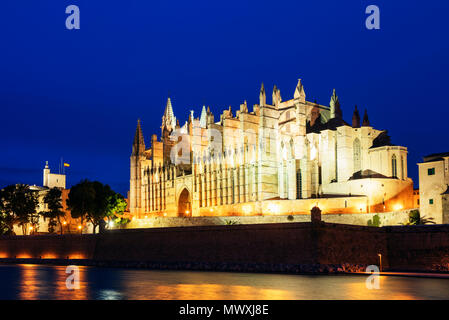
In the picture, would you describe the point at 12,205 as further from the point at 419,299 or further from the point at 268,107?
the point at 419,299

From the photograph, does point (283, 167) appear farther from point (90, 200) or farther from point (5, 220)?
point (5, 220)

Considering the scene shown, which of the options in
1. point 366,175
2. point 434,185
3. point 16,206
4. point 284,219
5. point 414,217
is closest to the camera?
point 434,185

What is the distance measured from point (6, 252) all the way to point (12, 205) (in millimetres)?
8511

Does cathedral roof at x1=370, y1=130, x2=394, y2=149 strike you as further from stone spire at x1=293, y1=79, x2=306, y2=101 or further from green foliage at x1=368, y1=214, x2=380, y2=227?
green foliage at x1=368, y1=214, x2=380, y2=227

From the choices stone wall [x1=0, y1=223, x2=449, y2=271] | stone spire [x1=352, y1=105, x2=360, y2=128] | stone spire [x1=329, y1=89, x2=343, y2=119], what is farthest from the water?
stone spire [x1=329, y1=89, x2=343, y2=119]

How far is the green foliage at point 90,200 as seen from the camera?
212 feet

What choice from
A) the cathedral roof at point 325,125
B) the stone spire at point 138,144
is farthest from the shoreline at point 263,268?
the stone spire at point 138,144

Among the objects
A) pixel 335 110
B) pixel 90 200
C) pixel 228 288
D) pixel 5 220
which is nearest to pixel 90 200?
pixel 90 200

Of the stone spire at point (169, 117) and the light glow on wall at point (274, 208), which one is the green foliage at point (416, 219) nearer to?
the light glow on wall at point (274, 208)

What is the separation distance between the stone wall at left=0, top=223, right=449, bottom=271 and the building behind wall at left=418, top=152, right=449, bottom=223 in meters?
5.70

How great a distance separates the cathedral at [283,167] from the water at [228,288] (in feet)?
73.0

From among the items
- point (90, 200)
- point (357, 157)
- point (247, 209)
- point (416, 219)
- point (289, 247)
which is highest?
point (357, 157)

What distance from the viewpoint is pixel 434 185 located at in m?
43.9

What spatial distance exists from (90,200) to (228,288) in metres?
40.8
